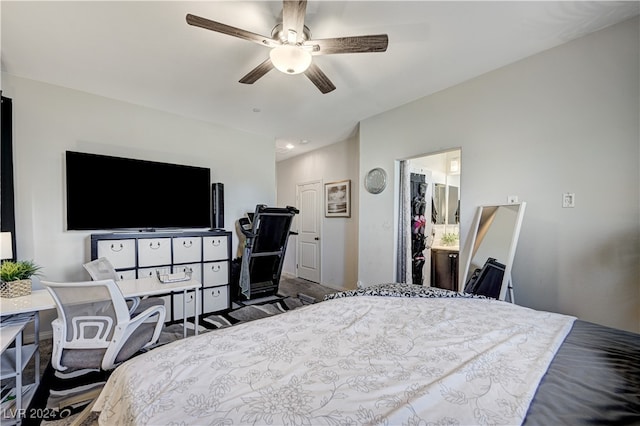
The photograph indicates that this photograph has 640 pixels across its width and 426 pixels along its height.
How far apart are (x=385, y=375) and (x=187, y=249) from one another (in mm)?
3012

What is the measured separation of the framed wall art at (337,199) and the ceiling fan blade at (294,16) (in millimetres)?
3130

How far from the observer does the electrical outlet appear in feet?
7.06

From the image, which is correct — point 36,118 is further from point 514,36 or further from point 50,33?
point 514,36

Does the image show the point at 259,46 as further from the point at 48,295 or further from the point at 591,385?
the point at 591,385

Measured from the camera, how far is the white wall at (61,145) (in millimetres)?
2664

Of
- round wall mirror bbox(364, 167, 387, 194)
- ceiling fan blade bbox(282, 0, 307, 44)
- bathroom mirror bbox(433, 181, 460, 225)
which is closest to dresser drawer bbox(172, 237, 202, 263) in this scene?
round wall mirror bbox(364, 167, 387, 194)

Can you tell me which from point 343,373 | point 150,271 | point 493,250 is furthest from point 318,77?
point 150,271

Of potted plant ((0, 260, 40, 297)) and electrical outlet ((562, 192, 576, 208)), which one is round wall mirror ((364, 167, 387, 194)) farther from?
potted plant ((0, 260, 40, 297))

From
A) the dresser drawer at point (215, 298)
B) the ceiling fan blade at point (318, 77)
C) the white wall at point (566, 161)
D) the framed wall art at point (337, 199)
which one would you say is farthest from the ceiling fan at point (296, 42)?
the framed wall art at point (337, 199)

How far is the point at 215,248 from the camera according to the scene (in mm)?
3508

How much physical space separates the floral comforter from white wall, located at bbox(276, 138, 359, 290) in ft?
10.5

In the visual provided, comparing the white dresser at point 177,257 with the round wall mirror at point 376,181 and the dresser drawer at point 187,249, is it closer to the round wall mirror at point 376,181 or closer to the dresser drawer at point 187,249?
the dresser drawer at point 187,249

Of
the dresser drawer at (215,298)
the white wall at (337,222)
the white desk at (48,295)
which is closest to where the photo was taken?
the white desk at (48,295)

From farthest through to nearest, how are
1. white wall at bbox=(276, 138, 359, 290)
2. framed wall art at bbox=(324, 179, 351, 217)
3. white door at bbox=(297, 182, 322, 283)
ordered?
white door at bbox=(297, 182, 322, 283) < framed wall art at bbox=(324, 179, 351, 217) < white wall at bbox=(276, 138, 359, 290)
